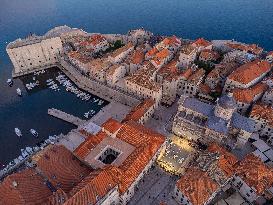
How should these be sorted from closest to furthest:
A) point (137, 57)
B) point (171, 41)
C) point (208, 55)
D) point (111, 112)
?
1. point (111, 112)
2. point (137, 57)
3. point (208, 55)
4. point (171, 41)

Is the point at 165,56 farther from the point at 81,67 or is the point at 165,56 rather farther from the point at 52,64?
the point at 52,64

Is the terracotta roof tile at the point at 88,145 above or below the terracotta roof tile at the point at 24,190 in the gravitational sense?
above

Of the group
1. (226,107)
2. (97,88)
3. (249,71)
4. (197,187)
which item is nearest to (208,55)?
(249,71)

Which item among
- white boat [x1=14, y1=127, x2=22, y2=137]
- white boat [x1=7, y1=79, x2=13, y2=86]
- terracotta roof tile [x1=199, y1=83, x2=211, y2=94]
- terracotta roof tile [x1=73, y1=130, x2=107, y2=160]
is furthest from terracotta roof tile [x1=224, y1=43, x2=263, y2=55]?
white boat [x1=7, y1=79, x2=13, y2=86]

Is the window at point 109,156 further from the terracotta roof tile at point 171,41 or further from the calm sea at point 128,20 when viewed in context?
the terracotta roof tile at point 171,41

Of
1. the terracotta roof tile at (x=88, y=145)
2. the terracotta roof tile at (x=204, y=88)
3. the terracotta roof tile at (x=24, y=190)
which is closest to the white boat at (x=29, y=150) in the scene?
the terracotta roof tile at (x=88, y=145)

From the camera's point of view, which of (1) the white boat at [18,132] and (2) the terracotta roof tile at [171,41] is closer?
(1) the white boat at [18,132]

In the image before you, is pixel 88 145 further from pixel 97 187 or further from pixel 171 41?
pixel 171 41
